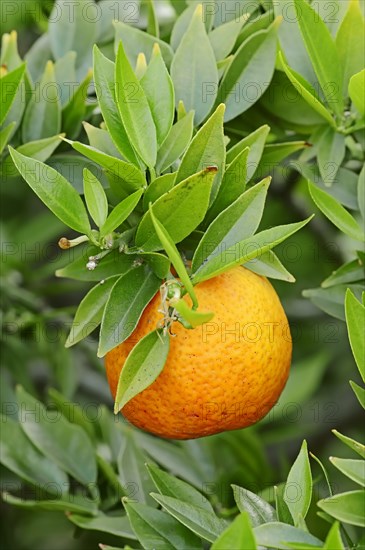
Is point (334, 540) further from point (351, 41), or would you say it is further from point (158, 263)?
point (351, 41)

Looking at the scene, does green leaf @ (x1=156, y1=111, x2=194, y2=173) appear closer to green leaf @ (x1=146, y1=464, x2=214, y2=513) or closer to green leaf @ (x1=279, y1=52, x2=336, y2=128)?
green leaf @ (x1=279, y1=52, x2=336, y2=128)

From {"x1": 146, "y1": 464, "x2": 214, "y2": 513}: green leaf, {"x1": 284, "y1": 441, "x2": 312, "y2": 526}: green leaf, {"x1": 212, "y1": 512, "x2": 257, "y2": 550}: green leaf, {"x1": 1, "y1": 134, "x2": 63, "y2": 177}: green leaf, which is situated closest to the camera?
{"x1": 212, "y1": 512, "x2": 257, "y2": 550}: green leaf

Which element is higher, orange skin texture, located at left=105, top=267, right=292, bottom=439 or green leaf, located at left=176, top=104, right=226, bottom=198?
green leaf, located at left=176, top=104, right=226, bottom=198

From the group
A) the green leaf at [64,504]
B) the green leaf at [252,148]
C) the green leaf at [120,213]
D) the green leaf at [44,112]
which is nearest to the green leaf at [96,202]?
the green leaf at [120,213]

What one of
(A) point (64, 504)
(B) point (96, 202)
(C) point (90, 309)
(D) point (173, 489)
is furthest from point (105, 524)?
(B) point (96, 202)

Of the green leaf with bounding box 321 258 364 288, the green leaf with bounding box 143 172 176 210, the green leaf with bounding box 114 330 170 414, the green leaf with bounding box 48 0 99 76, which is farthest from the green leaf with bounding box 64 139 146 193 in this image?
the green leaf with bounding box 48 0 99 76

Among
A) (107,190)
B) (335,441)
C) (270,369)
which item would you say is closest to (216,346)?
(270,369)

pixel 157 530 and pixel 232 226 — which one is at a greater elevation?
pixel 232 226
